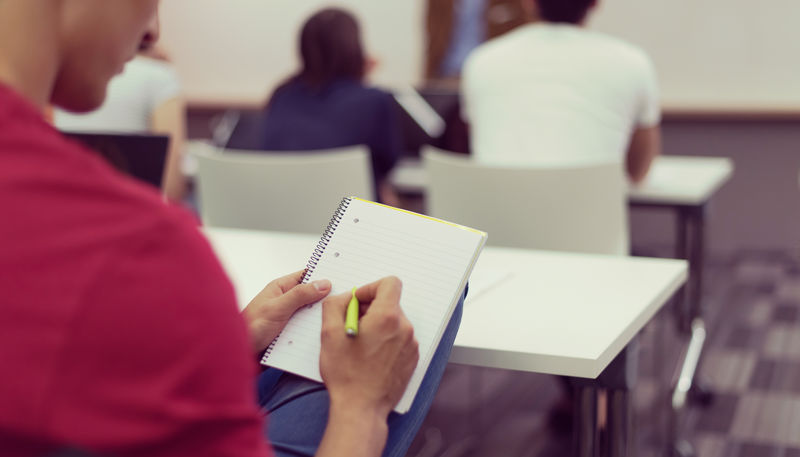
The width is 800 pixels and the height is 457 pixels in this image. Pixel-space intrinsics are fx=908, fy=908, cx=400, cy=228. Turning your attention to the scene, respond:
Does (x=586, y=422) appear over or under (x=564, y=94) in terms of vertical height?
under

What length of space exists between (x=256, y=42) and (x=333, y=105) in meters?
3.27

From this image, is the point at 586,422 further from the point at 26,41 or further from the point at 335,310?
the point at 26,41

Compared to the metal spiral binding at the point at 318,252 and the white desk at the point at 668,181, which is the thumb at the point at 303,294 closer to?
the metal spiral binding at the point at 318,252

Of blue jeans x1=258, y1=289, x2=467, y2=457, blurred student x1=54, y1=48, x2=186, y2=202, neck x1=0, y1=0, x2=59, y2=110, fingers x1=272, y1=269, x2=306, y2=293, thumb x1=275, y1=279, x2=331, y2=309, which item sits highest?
neck x1=0, y1=0, x2=59, y2=110

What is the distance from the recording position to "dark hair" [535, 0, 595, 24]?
2.33 meters

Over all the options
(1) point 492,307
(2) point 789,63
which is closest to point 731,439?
(1) point 492,307

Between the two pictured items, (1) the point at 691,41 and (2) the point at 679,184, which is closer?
(2) the point at 679,184

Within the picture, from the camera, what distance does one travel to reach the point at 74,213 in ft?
1.71

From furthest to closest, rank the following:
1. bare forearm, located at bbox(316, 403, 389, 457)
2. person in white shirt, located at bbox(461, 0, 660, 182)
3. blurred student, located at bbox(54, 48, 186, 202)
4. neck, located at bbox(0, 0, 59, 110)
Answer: blurred student, located at bbox(54, 48, 186, 202)
person in white shirt, located at bbox(461, 0, 660, 182)
bare forearm, located at bbox(316, 403, 389, 457)
neck, located at bbox(0, 0, 59, 110)

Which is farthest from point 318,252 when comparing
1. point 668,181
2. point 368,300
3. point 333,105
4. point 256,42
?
point 256,42

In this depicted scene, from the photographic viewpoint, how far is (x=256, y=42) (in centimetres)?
583

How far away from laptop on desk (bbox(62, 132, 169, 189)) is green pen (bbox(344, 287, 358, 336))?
812 mm

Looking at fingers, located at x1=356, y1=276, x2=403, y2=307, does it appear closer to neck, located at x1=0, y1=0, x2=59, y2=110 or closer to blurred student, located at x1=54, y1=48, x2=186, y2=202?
neck, located at x1=0, y1=0, x2=59, y2=110

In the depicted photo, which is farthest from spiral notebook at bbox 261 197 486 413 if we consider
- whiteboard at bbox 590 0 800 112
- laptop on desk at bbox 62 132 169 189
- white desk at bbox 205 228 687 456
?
whiteboard at bbox 590 0 800 112
